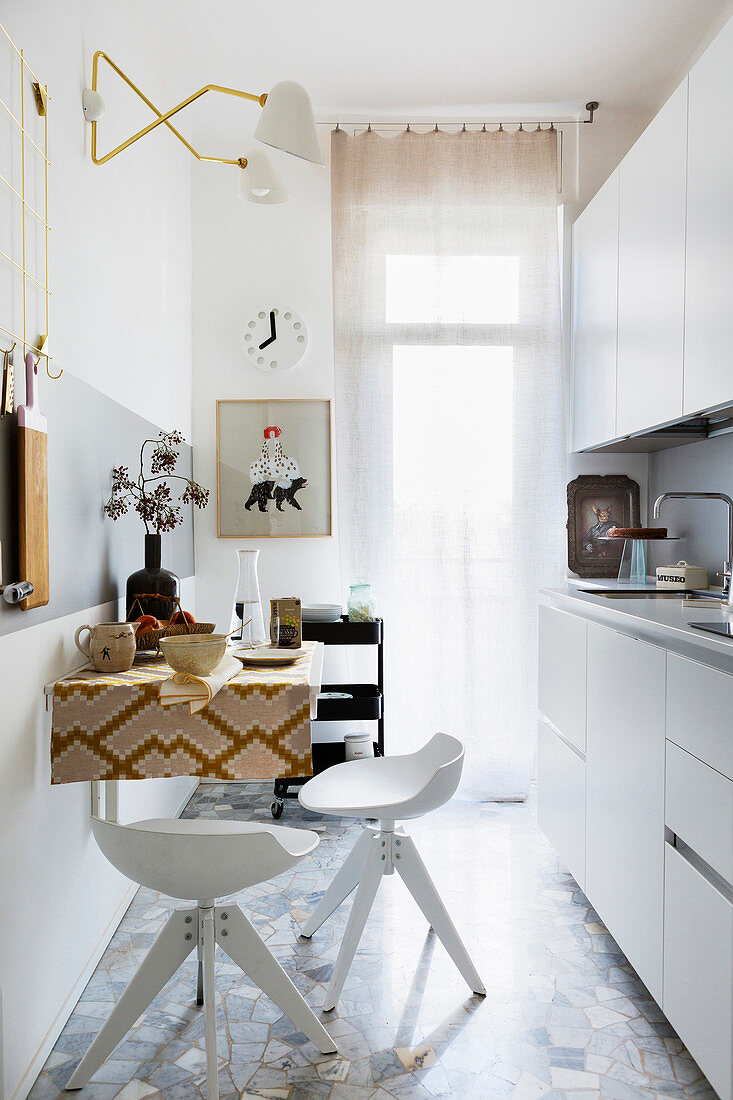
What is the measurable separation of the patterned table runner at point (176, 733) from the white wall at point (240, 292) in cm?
178

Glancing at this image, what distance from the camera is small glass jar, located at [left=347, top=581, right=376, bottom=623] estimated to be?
3.14 m

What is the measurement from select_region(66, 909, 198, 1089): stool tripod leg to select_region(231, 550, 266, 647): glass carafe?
0.77 m

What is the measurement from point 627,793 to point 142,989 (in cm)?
116

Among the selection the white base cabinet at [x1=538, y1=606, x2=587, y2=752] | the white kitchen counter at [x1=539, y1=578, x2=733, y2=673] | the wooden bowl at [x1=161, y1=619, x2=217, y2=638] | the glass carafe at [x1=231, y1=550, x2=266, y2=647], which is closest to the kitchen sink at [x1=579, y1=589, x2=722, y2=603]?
the white kitchen counter at [x1=539, y1=578, x2=733, y2=673]

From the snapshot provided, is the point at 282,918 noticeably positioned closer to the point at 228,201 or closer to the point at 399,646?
the point at 399,646

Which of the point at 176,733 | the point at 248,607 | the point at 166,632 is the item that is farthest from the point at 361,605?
the point at 176,733

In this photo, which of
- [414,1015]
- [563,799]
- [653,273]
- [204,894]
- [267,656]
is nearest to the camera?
[204,894]

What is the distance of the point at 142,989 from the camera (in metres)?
1.54

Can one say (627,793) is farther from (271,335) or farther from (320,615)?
(271,335)

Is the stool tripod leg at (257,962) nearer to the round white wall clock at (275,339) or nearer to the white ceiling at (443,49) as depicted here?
the round white wall clock at (275,339)

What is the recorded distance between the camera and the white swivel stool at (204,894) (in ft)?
4.64

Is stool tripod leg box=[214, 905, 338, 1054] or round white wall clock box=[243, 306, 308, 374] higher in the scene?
round white wall clock box=[243, 306, 308, 374]

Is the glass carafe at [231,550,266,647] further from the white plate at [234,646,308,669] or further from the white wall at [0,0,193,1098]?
the white wall at [0,0,193,1098]

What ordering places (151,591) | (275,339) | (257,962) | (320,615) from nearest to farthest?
(257,962) < (151,591) < (320,615) < (275,339)
